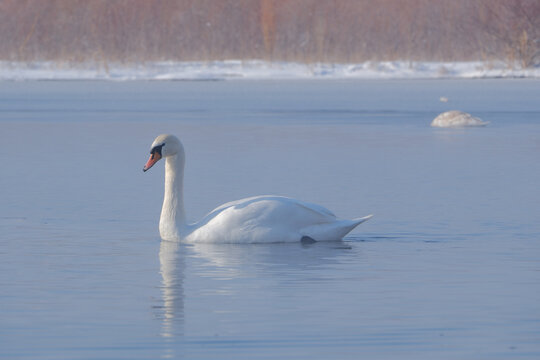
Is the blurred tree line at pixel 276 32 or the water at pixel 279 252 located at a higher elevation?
the blurred tree line at pixel 276 32

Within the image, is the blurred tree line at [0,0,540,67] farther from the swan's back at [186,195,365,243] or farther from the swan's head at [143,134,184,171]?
the swan's back at [186,195,365,243]

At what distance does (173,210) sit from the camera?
7598mm

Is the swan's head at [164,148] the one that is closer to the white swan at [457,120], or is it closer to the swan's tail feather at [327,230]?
the swan's tail feather at [327,230]

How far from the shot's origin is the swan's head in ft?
26.3

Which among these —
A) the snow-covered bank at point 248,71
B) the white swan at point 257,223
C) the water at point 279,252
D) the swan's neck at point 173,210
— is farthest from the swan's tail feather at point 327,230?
the snow-covered bank at point 248,71

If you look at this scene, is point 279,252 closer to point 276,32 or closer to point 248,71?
point 248,71

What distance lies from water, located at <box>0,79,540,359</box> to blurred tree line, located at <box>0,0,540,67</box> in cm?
1961

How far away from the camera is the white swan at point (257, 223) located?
739 cm

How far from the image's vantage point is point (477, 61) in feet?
127

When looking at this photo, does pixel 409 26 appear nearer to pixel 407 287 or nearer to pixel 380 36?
pixel 380 36

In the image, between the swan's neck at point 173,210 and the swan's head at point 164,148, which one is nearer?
the swan's neck at point 173,210

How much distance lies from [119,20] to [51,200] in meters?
29.4

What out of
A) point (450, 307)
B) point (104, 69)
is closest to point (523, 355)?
point (450, 307)

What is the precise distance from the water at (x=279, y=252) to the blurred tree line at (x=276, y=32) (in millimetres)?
19611
